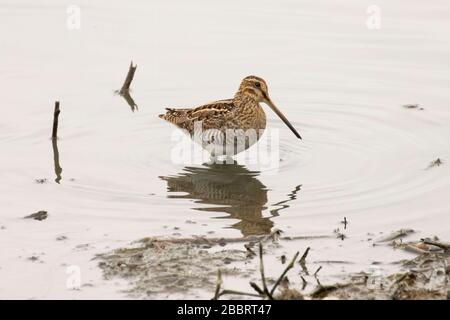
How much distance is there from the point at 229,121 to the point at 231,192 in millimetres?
1293

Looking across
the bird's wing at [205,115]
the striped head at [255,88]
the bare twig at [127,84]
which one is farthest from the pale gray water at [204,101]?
the striped head at [255,88]

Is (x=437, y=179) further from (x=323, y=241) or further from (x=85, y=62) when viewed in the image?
(x=85, y=62)

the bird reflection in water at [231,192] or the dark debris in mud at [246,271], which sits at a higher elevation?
the bird reflection in water at [231,192]

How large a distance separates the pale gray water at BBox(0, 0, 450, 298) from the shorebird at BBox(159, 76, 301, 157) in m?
0.38

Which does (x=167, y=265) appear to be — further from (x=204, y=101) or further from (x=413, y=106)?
(x=413, y=106)

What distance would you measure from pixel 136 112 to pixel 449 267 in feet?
19.0

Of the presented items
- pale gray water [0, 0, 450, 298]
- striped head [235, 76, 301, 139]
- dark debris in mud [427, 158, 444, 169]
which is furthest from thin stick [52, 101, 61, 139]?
dark debris in mud [427, 158, 444, 169]

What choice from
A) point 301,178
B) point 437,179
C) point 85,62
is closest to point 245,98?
point 301,178

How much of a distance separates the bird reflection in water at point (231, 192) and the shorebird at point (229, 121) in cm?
27

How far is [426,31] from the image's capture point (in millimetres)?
14016

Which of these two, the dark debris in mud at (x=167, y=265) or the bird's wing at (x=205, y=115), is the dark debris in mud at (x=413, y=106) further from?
the dark debris in mud at (x=167, y=265)

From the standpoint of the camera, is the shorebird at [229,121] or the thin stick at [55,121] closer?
the shorebird at [229,121]

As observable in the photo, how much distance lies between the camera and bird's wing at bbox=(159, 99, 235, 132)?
10.4 m

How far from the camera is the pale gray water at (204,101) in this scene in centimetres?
814
